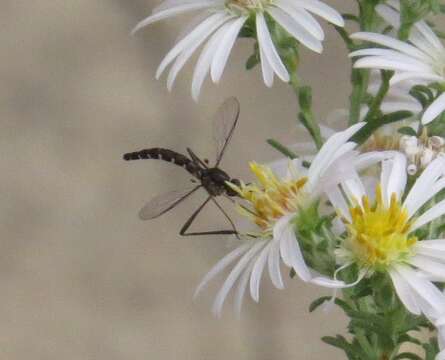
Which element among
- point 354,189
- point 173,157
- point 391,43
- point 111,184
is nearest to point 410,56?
point 391,43

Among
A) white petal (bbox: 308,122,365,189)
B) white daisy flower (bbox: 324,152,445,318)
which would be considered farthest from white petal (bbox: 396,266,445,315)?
white petal (bbox: 308,122,365,189)

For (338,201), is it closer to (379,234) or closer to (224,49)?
(379,234)

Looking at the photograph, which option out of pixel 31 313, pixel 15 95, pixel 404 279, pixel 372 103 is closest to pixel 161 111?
pixel 15 95

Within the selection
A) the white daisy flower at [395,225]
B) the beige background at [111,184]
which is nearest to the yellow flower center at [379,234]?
the white daisy flower at [395,225]

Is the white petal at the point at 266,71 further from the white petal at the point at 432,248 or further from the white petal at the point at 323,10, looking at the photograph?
the white petal at the point at 432,248

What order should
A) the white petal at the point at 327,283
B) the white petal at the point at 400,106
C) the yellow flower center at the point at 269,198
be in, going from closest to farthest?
1. the white petal at the point at 327,283
2. the yellow flower center at the point at 269,198
3. the white petal at the point at 400,106

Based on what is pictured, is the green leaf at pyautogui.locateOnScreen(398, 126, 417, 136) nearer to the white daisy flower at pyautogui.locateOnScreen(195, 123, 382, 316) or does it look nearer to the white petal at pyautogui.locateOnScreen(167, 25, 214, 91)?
the white daisy flower at pyautogui.locateOnScreen(195, 123, 382, 316)

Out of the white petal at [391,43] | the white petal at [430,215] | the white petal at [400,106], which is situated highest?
the white petal at [391,43]
